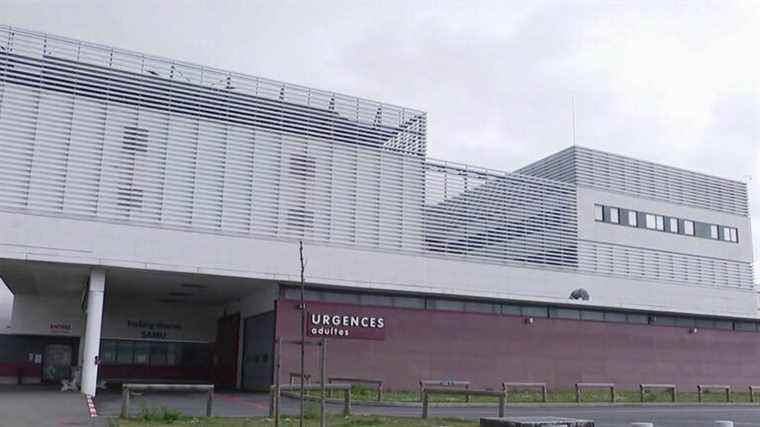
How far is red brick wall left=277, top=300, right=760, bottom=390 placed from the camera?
96.6 feet

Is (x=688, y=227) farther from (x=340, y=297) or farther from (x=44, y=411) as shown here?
(x=44, y=411)

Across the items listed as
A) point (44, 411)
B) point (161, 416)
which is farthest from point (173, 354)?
point (161, 416)

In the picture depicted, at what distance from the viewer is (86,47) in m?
28.9

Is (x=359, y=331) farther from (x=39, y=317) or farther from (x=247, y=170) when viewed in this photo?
(x=39, y=317)

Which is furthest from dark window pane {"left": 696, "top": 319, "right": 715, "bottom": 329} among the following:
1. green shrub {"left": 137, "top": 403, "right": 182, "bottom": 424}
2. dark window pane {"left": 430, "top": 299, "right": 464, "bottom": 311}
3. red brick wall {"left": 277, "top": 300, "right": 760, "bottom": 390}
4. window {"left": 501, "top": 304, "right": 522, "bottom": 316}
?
green shrub {"left": 137, "top": 403, "right": 182, "bottom": 424}

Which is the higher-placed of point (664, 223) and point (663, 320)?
point (664, 223)

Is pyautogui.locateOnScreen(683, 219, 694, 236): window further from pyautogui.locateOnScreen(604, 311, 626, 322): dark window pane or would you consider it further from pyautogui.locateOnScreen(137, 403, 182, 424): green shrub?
pyautogui.locateOnScreen(137, 403, 182, 424): green shrub

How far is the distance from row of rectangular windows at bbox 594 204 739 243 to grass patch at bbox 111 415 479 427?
2463 cm

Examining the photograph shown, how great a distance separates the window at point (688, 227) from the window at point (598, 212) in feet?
19.4

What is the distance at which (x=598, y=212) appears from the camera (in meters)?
38.3

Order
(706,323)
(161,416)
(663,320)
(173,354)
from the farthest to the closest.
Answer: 1. (173,354)
2. (706,323)
3. (663,320)
4. (161,416)

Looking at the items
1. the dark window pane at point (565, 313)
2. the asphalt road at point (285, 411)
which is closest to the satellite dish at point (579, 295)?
the dark window pane at point (565, 313)

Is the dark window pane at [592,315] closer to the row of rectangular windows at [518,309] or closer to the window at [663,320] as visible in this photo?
the row of rectangular windows at [518,309]

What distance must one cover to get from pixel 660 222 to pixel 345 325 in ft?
64.2
